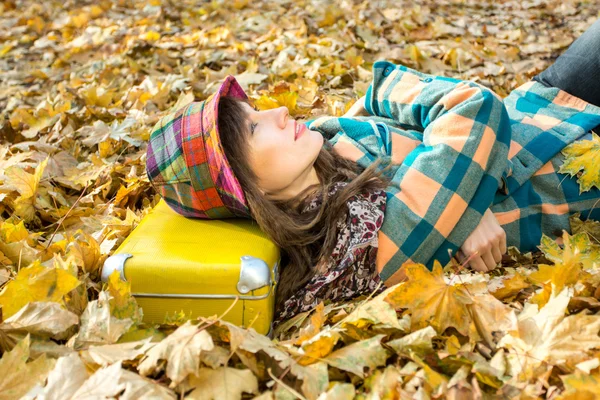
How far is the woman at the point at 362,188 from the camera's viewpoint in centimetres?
180

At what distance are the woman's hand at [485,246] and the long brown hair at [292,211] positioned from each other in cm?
34

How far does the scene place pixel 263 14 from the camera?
5.36m

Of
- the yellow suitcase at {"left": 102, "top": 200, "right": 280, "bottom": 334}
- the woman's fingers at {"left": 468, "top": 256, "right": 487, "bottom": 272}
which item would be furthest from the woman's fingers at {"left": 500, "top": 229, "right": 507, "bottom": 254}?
the yellow suitcase at {"left": 102, "top": 200, "right": 280, "bottom": 334}

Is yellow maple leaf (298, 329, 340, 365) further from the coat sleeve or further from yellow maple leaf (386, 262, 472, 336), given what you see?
the coat sleeve

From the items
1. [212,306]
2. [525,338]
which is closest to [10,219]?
[212,306]

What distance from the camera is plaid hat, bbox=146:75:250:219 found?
69.7 inches

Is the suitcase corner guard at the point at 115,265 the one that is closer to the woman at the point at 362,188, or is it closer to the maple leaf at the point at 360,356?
the woman at the point at 362,188

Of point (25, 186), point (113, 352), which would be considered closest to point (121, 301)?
point (113, 352)

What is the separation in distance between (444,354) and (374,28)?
3.49m

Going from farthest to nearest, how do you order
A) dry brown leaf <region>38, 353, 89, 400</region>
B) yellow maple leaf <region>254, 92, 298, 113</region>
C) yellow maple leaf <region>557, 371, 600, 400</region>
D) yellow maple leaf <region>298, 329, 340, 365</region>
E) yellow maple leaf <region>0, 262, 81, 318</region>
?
yellow maple leaf <region>254, 92, 298, 113</region>
yellow maple leaf <region>0, 262, 81, 318</region>
yellow maple leaf <region>298, 329, 340, 365</region>
dry brown leaf <region>38, 353, 89, 400</region>
yellow maple leaf <region>557, 371, 600, 400</region>

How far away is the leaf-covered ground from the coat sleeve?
0.17 m

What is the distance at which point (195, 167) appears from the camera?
5.89 ft

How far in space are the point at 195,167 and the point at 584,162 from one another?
135cm

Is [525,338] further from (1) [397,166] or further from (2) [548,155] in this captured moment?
(2) [548,155]
